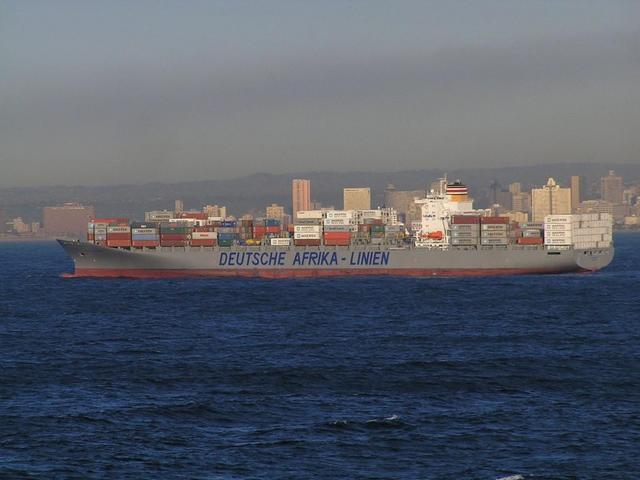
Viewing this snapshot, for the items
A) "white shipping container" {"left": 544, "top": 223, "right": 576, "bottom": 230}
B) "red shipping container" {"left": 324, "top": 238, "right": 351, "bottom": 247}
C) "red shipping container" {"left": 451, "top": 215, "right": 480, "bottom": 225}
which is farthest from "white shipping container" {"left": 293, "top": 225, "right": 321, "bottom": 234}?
"white shipping container" {"left": 544, "top": 223, "right": 576, "bottom": 230}

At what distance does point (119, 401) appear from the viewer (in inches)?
1515

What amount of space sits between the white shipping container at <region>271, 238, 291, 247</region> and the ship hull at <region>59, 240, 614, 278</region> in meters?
1.77

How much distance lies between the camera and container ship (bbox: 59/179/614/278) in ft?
356

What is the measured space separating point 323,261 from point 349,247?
3.14 metres

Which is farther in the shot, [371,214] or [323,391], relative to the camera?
[371,214]

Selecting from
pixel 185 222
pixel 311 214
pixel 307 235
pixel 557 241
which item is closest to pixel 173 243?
pixel 185 222

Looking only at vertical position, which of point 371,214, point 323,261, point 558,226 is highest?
point 371,214

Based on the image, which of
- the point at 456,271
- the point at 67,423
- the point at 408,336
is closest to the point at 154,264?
the point at 456,271

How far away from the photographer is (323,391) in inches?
1581

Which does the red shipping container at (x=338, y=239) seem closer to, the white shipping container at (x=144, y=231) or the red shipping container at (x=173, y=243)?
the red shipping container at (x=173, y=243)

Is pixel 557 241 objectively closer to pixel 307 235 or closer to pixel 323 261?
pixel 323 261

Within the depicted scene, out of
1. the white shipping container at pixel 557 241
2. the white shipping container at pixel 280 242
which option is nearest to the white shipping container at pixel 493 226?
the white shipping container at pixel 557 241

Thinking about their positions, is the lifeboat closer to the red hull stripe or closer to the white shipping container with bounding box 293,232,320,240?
the red hull stripe

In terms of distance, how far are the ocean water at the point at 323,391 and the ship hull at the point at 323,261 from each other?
102 feet
